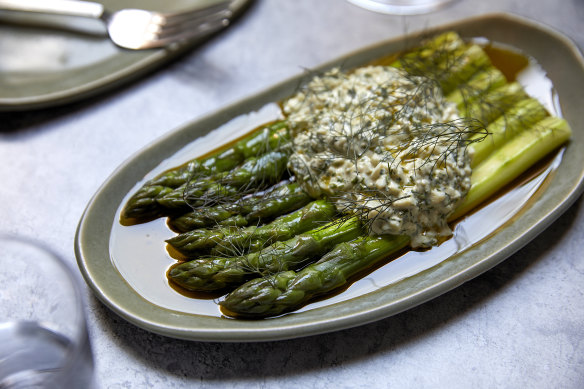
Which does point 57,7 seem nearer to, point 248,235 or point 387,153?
point 248,235

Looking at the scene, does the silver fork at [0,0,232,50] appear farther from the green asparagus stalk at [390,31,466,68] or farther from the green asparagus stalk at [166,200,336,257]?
the green asparagus stalk at [166,200,336,257]

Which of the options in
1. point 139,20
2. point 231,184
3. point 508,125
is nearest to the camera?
point 231,184

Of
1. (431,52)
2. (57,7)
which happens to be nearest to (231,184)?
(431,52)

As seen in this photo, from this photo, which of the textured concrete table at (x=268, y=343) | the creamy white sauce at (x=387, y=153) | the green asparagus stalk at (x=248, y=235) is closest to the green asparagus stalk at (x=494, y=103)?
the creamy white sauce at (x=387, y=153)

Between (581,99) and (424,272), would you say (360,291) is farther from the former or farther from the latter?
(581,99)

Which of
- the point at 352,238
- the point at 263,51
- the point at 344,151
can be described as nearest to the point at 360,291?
the point at 352,238
